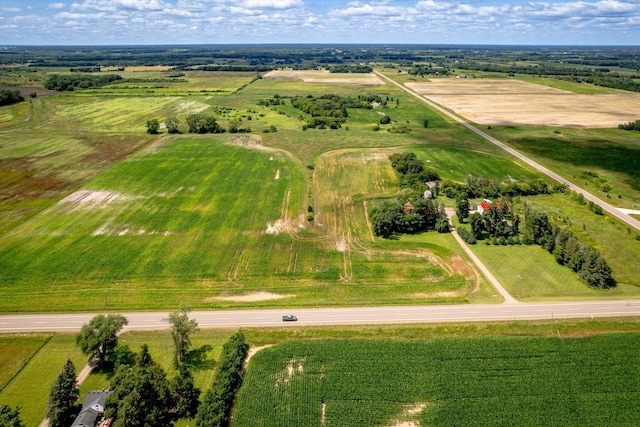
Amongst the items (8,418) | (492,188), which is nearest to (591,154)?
(492,188)

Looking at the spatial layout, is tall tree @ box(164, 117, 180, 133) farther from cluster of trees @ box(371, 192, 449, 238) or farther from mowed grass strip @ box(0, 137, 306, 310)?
cluster of trees @ box(371, 192, 449, 238)

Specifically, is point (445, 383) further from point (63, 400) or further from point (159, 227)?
point (159, 227)

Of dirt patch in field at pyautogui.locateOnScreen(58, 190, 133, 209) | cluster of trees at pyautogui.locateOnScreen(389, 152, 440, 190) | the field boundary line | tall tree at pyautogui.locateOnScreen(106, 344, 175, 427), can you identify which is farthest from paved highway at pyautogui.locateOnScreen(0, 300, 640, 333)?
cluster of trees at pyautogui.locateOnScreen(389, 152, 440, 190)

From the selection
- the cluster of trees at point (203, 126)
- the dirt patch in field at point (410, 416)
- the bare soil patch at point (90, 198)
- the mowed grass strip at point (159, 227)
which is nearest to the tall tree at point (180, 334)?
the mowed grass strip at point (159, 227)

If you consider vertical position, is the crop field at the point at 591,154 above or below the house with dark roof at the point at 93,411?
above

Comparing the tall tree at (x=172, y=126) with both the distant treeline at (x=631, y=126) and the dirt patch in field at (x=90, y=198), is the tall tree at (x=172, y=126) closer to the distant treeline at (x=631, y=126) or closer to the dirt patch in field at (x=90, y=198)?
the dirt patch in field at (x=90, y=198)

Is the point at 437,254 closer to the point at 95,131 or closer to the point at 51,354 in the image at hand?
the point at 51,354
